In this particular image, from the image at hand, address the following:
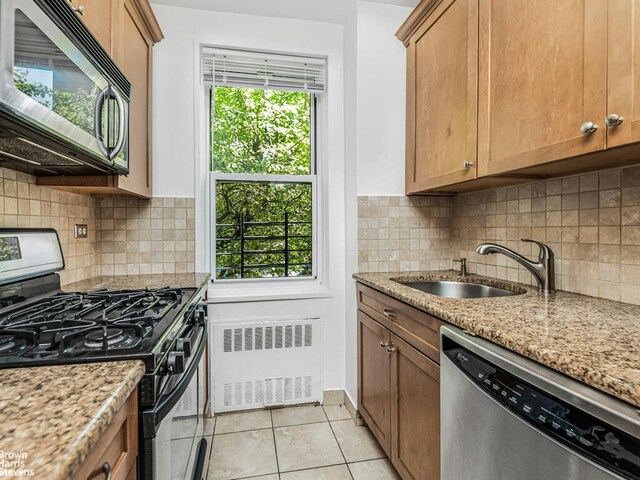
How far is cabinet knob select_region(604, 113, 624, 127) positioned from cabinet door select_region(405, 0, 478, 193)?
1.97ft

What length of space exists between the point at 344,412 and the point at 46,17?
2.34 m

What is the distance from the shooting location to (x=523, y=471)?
31.1 inches

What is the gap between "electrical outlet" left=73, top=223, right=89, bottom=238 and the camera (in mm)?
1841

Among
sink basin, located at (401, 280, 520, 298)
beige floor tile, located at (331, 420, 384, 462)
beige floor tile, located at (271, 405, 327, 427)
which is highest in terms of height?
sink basin, located at (401, 280, 520, 298)

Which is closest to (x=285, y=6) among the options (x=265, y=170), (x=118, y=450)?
(x=265, y=170)

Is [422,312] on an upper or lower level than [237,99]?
lower

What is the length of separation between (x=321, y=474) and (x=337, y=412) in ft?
1.90

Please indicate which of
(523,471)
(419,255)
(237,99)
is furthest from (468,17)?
(523,471)

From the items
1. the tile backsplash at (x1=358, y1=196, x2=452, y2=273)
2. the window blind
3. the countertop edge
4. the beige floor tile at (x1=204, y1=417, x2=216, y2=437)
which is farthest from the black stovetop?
the window blind

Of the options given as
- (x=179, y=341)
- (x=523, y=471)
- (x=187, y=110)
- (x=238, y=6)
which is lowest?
(x=523, y=471)

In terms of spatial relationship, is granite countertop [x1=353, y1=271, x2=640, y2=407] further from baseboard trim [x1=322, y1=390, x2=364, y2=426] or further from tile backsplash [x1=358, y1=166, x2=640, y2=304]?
baseboard trim [x1=322, y1=390, x2=364, y2=426]

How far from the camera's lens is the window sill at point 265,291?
7.29ft

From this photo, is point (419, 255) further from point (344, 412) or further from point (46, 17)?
point (46, 17)

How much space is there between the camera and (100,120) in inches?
49.7
